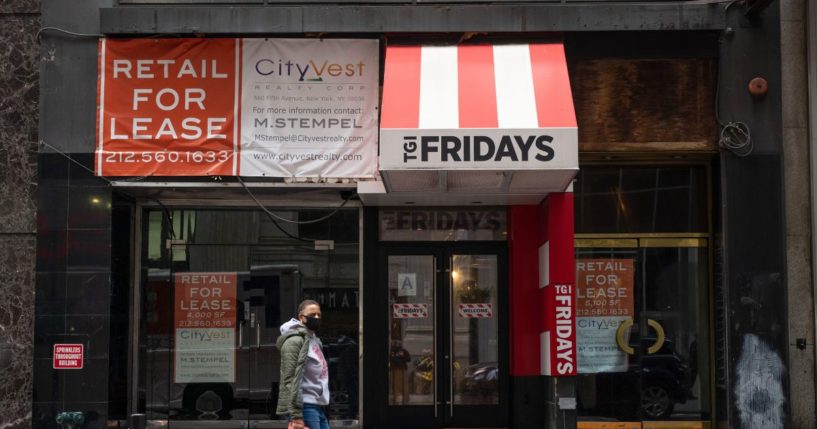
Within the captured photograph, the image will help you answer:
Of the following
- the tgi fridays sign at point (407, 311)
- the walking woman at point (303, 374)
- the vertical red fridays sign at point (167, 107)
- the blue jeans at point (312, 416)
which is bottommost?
the blue jeans at point (312, 416)

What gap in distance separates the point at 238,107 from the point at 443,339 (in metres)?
4.04

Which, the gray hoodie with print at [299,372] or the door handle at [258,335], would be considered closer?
the gray hoodie with print at [299,372]

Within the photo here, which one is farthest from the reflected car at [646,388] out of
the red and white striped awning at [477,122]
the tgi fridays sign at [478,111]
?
the tgi fridays sign at [478,111]

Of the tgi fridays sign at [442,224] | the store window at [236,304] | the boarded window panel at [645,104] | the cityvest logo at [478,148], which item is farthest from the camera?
the tgi fridays sign at [442,224]

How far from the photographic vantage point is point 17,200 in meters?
12.1

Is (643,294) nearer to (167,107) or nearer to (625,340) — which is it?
(625,340)

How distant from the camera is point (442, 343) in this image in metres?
13.1

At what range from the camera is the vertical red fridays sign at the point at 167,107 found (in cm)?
1201

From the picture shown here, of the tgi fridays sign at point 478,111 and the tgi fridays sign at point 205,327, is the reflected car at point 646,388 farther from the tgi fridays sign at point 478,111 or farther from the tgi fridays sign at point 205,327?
the tgi fridays sign at point 205,327

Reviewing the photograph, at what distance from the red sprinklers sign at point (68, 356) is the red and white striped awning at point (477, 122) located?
4.23 m

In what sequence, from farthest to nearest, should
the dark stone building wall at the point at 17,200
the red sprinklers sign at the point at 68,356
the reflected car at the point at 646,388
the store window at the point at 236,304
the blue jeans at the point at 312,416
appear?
the store window at the point at 236,304, the reflected car at the point at 646,388, the dark stone building wall at the point at 17,200, the red sprinklers sign at the point at 68,356, the blue jeans at the point at 312,416

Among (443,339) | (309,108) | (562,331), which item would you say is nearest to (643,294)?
(562,331)

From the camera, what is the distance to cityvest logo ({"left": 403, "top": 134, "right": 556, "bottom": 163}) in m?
10.6

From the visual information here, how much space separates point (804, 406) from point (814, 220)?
224cm
